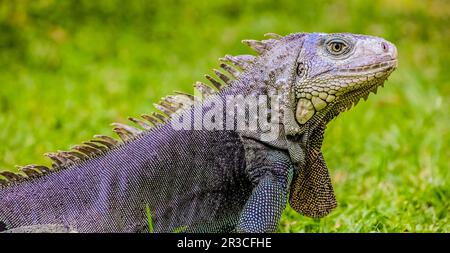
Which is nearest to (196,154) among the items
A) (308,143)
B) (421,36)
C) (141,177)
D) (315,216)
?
(141,177)

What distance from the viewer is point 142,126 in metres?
4.73

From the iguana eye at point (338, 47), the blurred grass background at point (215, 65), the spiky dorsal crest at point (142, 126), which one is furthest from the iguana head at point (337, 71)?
the blurred grass background at point (215, 65)

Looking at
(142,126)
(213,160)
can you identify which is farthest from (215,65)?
(213,160)

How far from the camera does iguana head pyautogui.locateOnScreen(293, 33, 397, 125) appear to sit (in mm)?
4418

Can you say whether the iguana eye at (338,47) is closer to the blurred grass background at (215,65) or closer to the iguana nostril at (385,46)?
the iguana nostril at (385,46)

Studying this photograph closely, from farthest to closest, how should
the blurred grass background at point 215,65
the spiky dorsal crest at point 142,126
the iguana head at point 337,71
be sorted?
the blurred grass background at point 215,65
the spiky dorsal crest at point 142,126
the iguana head at point 337,71

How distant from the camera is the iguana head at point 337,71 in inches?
174

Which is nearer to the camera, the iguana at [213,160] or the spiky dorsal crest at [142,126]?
the iguana at [213,160]

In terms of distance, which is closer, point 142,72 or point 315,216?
point 315,216

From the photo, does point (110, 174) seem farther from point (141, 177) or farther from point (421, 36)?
point (421, 36)

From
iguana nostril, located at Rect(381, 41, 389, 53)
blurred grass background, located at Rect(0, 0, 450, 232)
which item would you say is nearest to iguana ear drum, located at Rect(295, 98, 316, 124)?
iguana nostril, located at Rect(381, 41, 389, 53)

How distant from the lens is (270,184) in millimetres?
4371

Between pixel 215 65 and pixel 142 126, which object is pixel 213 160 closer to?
pixel 142 126
